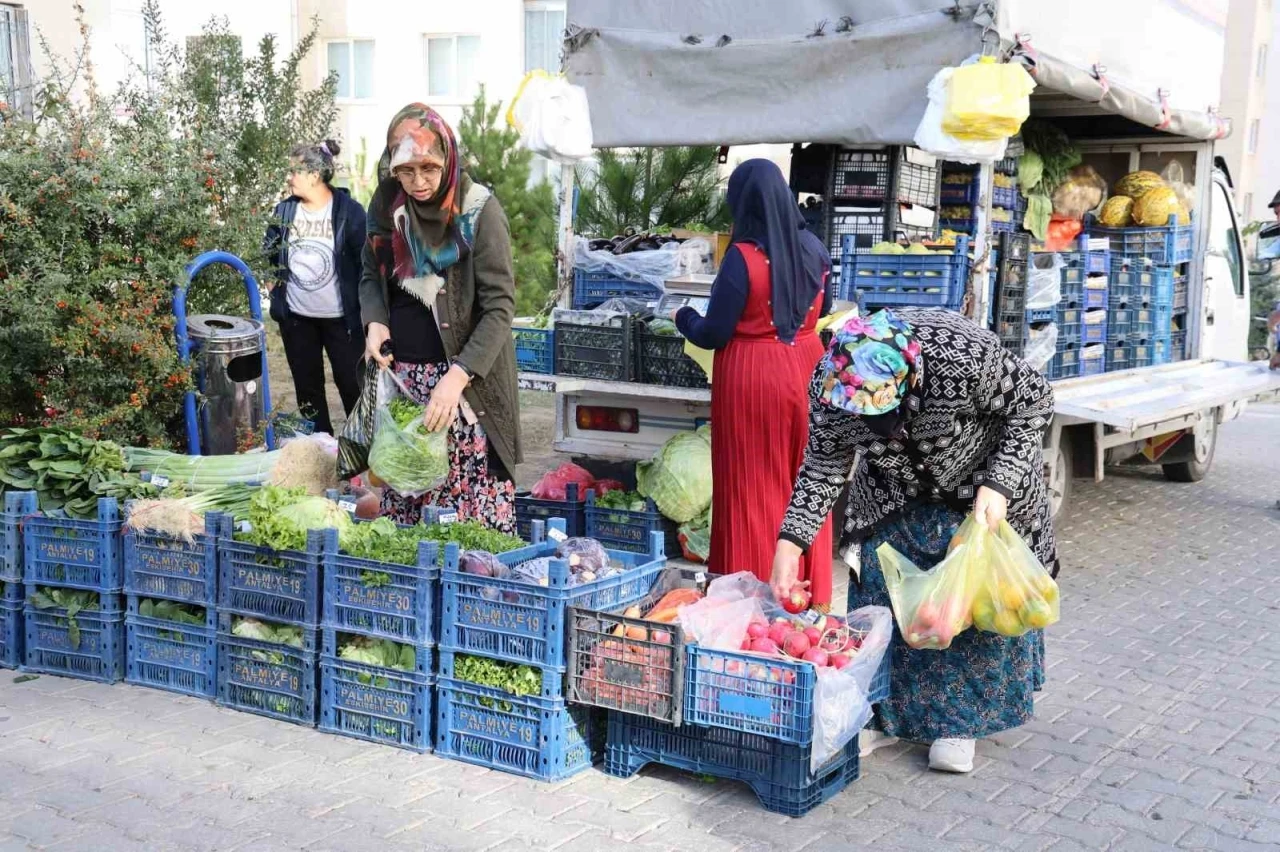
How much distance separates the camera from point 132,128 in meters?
6.95

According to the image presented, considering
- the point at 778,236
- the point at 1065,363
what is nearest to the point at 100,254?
the point at 778,236

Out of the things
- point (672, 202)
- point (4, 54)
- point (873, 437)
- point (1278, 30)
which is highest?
point (1278, 30)

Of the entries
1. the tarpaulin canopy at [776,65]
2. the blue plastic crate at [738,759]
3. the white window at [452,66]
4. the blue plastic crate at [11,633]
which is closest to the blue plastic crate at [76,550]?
the blue plastic crate at [11,633]

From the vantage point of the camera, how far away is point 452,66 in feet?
76.2

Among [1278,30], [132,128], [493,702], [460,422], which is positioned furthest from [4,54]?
[1278,30]

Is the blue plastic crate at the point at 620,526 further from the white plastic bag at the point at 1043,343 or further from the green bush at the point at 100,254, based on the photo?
the white plastic bag at the point at 1043,343

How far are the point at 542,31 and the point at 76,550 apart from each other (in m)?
19.1

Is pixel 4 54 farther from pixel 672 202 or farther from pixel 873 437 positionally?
pixel 873 437

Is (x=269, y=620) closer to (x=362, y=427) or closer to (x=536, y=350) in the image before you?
(x=362, y=427)

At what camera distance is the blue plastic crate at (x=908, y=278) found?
6879mm

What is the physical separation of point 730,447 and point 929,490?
1.42m

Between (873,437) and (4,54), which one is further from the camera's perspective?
(4,54)

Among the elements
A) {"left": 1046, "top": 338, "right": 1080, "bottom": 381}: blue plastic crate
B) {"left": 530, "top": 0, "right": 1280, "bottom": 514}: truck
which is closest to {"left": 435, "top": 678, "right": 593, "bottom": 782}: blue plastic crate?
{"left": 530, "top": 0, "right": 1280, "bottom": 514}: truck

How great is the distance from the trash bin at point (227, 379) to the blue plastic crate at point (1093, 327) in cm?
527
